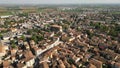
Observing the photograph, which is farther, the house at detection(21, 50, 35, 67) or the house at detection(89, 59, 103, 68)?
the house at detection(21, 50, 35, 67)

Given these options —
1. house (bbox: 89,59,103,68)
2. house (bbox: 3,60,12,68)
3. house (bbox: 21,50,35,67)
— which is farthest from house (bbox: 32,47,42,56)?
house (bbox: 89,59,103,68)

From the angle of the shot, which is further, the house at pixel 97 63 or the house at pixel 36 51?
the house at pixel 36 51

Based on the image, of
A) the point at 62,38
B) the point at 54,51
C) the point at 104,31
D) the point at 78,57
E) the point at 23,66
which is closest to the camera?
Result: the point at 23,66

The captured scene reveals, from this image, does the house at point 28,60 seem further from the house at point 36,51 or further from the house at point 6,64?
the house at point 36,51

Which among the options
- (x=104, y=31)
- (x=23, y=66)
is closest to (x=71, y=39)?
(x=104, y=31)

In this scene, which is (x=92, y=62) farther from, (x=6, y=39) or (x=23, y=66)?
(x=6, y=39)

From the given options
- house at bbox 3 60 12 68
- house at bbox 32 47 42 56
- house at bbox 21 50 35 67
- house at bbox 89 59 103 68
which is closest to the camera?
house at bbox 3 60 12 68

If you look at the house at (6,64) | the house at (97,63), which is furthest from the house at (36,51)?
the house at (97,63)

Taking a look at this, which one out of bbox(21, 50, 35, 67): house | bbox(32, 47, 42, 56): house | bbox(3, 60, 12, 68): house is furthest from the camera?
bbox(32, 47, 42, 56): house

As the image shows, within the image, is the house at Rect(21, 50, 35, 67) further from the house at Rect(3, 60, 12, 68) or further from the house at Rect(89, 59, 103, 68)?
the house at Rect(89, 59, 103, 68)

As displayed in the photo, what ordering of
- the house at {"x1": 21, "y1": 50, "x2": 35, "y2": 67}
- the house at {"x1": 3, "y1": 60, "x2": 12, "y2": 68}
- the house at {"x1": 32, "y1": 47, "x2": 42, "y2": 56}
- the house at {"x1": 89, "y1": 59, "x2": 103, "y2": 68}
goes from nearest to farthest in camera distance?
the house at {"x1": 3, "y1": 60, "x2": 12, "y2": 68}, the house at {"x1": 89, "y1": 59, "x2": 103, "y2": 68}, the house at {"x1": 21, "y1": 50, "x2": 35, "y2": 67}, the house at {"x1": 32, "y1": 47, "x2": 42, "y2": 56}

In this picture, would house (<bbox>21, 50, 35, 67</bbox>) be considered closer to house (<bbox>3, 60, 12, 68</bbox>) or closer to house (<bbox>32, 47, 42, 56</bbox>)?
house (<bbox>3, 60, 12, 68</bbox>)
